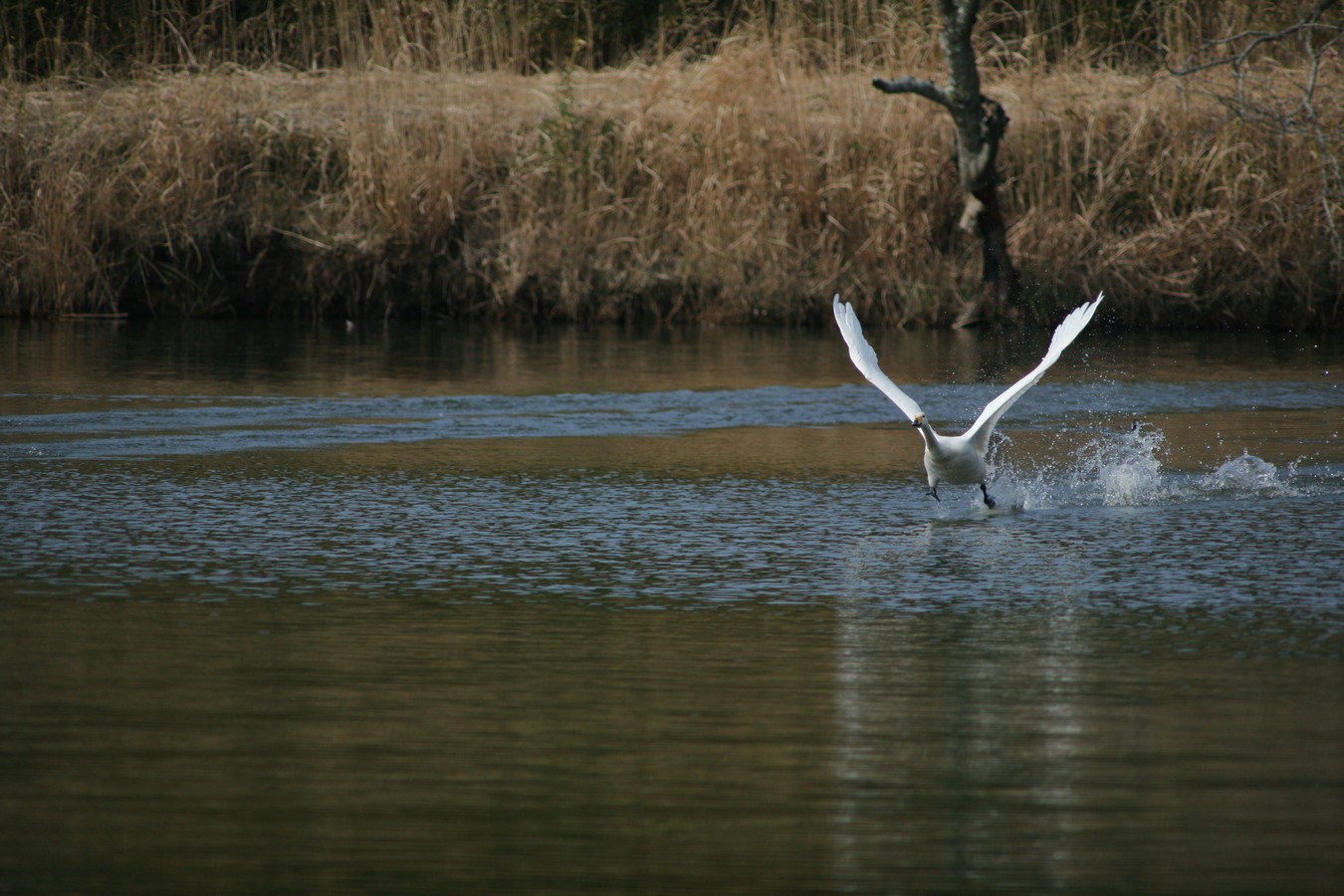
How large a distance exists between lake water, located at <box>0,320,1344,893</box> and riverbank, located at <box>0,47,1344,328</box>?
493 cm

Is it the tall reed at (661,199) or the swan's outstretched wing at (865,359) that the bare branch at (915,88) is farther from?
the swan's outstretched wing at (865,359)

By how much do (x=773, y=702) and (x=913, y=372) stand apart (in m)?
8.28

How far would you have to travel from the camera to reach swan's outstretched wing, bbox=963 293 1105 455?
833cm

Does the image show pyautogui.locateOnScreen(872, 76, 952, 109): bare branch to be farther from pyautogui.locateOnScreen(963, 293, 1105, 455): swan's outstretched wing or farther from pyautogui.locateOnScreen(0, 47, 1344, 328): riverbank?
pyautogui.locateOnScreen(963, 293, 1105, 455): swan's outstretched wing

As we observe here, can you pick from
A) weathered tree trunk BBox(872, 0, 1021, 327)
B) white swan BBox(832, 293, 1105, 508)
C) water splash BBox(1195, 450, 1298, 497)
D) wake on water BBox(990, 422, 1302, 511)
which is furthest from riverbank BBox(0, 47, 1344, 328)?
white swan BBox(832, 293, 1105, 508)

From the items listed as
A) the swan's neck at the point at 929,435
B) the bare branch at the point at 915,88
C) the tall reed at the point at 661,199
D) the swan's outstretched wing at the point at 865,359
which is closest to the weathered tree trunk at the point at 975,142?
the bare branch at the point at 915,88

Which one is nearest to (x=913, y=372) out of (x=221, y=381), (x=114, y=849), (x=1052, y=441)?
(x=1052, y=441)

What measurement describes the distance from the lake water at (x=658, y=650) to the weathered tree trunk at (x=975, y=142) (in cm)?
460

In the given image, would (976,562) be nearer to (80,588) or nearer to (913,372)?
(80,588)

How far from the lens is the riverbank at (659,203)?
53.1 feet

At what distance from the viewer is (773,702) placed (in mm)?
5066

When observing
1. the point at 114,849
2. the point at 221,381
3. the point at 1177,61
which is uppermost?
the point at 1177,61

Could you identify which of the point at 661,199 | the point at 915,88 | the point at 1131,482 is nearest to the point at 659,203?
the point at 661,199

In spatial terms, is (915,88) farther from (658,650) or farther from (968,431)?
(658,650)
